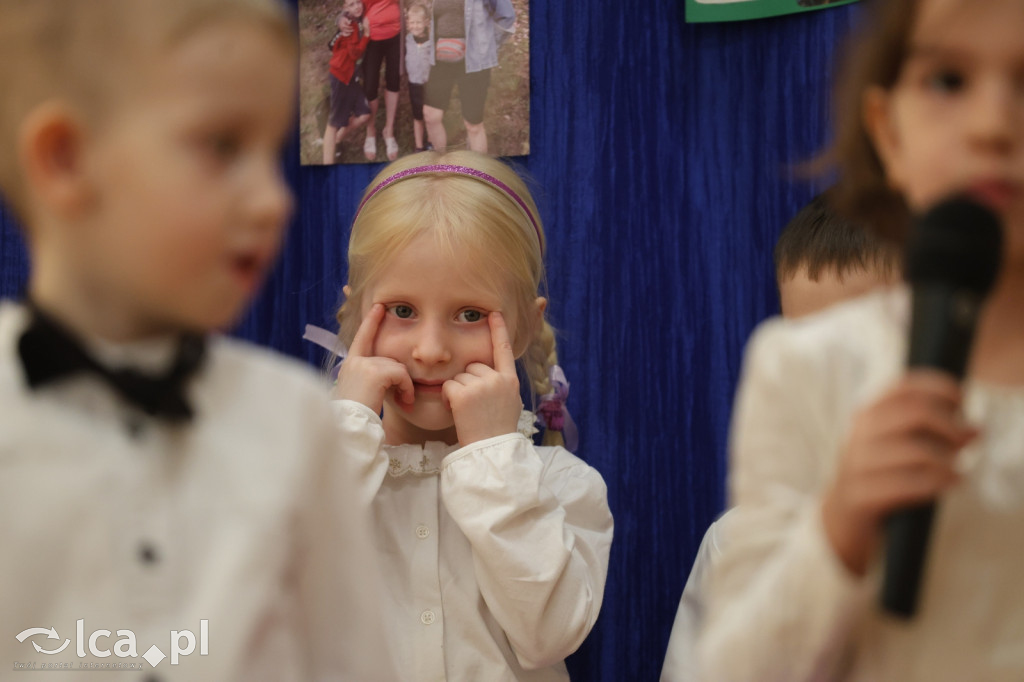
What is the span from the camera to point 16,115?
606 mm

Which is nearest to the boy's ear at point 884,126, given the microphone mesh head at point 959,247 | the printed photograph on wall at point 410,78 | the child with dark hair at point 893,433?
the child with dark hair at point 893,433

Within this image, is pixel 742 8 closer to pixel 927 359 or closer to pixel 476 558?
pixel 476 558

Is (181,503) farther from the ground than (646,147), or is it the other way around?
(646,147)

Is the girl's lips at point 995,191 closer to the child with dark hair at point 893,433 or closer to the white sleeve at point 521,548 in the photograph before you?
the child with dark hair at point 893,433

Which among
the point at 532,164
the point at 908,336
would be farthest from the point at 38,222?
the point at 532,164

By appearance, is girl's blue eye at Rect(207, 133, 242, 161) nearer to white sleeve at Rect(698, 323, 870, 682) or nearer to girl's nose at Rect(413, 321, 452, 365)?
white sleeve at Rect(698, 323, 870, 682)

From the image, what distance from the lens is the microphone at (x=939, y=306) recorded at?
51cm

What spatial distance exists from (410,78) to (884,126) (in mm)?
1235

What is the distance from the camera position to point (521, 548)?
122cm

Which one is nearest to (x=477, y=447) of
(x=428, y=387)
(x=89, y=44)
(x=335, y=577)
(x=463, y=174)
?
(x=428, y=387)

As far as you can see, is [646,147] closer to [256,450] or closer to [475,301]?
[475,301]

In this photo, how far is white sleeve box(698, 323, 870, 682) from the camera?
0.61m

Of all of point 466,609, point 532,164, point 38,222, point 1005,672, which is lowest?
point 466,609

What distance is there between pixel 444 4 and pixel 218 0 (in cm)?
120
